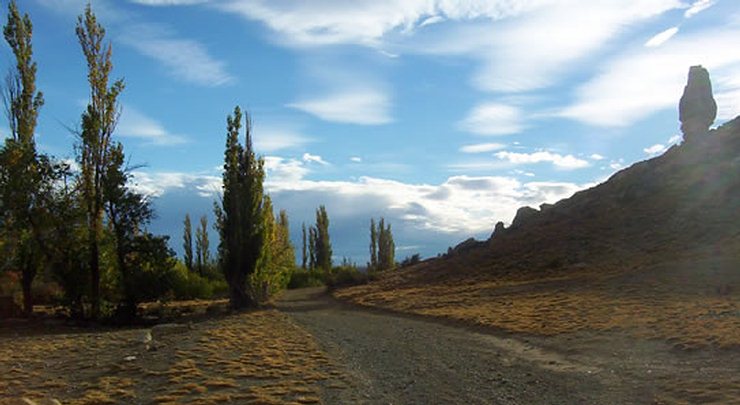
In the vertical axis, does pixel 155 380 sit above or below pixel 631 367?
above

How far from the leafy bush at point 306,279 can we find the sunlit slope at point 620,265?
9648mm

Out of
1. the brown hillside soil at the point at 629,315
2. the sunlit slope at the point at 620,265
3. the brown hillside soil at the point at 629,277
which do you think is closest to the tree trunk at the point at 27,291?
the brown hillside soil at the point at 629,277

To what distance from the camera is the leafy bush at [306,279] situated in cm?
5456

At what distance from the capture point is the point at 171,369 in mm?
10789

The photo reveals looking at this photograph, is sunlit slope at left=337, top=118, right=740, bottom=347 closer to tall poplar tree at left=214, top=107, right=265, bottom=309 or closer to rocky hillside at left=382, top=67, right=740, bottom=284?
rocky hillside at left=382, top=67, right=740, bottom=284

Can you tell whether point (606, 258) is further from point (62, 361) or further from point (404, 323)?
point (62, 361)

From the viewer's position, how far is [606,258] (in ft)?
107

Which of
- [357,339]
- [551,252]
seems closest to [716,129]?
[551,252]

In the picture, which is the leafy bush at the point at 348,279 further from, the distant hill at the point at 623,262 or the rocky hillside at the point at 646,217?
the rocky hillside at the point at 646,217

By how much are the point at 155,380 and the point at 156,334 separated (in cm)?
688

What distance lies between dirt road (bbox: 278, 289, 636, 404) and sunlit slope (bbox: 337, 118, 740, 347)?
257cm

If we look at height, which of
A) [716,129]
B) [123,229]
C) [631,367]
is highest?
[716,129]

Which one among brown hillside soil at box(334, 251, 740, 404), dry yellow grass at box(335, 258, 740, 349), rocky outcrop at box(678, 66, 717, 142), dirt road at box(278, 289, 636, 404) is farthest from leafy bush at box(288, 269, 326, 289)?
dirt road at box(278, 289, 636, 404)

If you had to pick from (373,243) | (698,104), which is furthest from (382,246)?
(698,104)
